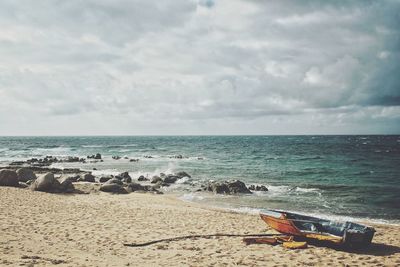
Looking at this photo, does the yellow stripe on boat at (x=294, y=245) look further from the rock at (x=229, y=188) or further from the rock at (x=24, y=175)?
the rock at (x=24, y=175)

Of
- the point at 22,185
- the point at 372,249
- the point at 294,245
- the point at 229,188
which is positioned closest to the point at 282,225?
the point at 294,245

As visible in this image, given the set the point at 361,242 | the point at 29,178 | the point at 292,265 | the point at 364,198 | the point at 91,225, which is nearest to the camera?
the point at 292,265

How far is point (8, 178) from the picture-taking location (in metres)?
27.2

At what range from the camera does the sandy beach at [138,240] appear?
11.2 m

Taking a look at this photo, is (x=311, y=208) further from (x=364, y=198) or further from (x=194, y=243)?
(x=194, y=243)

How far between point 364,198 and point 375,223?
842 centimetres

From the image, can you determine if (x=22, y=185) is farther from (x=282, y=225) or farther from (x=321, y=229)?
(x=321, y=229)

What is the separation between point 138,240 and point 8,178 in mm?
18609

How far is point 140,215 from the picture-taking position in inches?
728

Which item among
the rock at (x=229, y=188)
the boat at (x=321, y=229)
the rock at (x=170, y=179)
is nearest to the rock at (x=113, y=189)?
the rock at (x=229, y=188)

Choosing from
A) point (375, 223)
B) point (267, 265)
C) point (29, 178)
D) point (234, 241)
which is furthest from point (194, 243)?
point (29, 178)

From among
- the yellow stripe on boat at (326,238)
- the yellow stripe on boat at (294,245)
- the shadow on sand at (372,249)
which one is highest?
the yellow stripe on boat at (326,238)

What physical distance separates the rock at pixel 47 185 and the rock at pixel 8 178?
2.74m

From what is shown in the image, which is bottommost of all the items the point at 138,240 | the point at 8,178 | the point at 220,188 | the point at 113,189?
the point at 220,188
